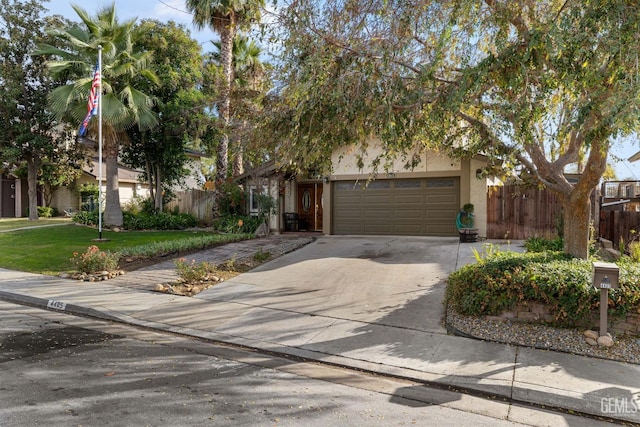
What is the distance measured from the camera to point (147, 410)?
159 inches

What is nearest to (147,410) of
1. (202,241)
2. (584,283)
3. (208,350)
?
(208,350)

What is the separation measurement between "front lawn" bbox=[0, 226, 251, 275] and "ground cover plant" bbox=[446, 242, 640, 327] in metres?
9.80

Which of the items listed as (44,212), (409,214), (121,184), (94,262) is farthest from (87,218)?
(409,214)

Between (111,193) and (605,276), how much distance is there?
19063mm

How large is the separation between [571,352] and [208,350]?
16.6ft

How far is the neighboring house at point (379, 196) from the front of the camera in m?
15.4

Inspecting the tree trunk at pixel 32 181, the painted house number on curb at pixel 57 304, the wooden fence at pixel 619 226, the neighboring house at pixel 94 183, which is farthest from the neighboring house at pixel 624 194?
the tree trunk at pixel 32 181

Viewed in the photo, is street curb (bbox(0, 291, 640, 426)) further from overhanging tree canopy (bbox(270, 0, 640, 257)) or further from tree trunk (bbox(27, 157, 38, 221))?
tree trunk (bbox(27, 157, 38, 221))

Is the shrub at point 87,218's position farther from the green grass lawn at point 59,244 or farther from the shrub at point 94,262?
the shrub at point 94,262

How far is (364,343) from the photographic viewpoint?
6.19m

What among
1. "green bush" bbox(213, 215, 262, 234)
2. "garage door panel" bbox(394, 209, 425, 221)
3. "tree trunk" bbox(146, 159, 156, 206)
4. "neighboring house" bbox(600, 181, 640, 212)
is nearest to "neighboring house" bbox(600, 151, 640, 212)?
"neighboring house" bbox(600, 181, 640, 212)

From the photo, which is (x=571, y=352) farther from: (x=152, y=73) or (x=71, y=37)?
(x=71, y=37)

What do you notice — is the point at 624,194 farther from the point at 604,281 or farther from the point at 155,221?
the point at 155,221

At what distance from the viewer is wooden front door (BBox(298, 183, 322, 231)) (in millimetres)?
19312
